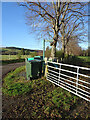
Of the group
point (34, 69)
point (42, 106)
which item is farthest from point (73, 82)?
point (34, 69)

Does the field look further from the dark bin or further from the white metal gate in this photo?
the dark bin

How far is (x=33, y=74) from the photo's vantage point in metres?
5.10

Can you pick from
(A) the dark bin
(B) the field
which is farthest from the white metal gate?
(A) the dark bin

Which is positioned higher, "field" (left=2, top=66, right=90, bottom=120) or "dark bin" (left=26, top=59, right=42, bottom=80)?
A: "dark bin" (left=26, top=59, right=42, bottom=80)

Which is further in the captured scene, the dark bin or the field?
the dark bin

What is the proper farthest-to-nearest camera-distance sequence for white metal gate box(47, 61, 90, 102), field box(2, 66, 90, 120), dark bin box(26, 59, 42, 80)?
dark bin box(26, 59, 42, 80), white metal gate box(47, 61, 90, 102), field box(2, 66, 90, 120)

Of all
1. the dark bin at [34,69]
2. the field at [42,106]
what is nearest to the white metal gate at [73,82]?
the field at [42,106]

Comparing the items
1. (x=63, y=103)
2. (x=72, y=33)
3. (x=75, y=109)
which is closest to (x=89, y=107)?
(x=75, y=109)

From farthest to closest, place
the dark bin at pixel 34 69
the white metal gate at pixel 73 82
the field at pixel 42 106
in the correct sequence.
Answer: the dark bin at pixel 34 69
the white metal gate at pixel 73 82
the field at pixel 42 106

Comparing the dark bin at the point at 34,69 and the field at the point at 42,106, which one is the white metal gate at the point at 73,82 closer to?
the field at the point at 42,106

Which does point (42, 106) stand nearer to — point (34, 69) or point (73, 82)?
point (73, 82)

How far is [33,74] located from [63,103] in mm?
2725

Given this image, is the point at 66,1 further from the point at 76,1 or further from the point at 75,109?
the point at 75,109

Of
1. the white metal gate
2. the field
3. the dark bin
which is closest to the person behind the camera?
the field
